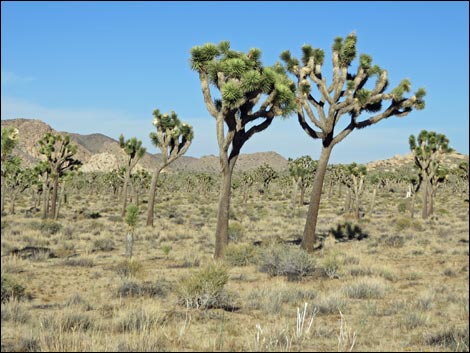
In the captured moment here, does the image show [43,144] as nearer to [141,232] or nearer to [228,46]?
[141,232]

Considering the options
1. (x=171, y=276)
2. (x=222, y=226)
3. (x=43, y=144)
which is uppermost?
(x=43, y=144)

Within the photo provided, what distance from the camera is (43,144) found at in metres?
32.2

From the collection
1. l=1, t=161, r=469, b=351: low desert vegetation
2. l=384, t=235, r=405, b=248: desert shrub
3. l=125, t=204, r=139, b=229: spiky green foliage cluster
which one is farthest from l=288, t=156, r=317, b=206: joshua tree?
l=125, t=204, r=139, b=229: spiky green foliage cluster

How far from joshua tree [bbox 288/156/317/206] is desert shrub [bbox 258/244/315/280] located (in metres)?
38.1

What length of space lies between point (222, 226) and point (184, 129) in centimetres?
1351

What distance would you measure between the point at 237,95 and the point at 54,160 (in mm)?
21515

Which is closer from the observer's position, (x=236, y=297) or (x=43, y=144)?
(x=236, y=297)

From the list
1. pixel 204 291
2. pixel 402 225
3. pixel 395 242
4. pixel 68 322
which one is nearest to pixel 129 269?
pixel 204 291

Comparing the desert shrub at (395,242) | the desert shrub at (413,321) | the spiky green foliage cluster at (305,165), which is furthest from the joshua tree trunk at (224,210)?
the spiky green foliage cluster at (305,165)

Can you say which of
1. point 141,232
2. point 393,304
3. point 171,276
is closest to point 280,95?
point 171,276

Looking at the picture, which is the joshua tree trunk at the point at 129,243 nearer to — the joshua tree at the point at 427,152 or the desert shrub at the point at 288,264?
the desert shrub at the point at 288,264

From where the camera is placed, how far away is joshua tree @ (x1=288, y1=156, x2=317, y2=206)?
5294 centimetres

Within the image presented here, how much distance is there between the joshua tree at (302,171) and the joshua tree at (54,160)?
25734mm

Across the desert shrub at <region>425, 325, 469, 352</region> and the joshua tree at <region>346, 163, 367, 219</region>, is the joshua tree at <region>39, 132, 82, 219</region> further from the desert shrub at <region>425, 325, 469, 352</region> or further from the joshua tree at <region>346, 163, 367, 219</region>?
the desert shrub at <region>425, 325, 469, 352</region>
